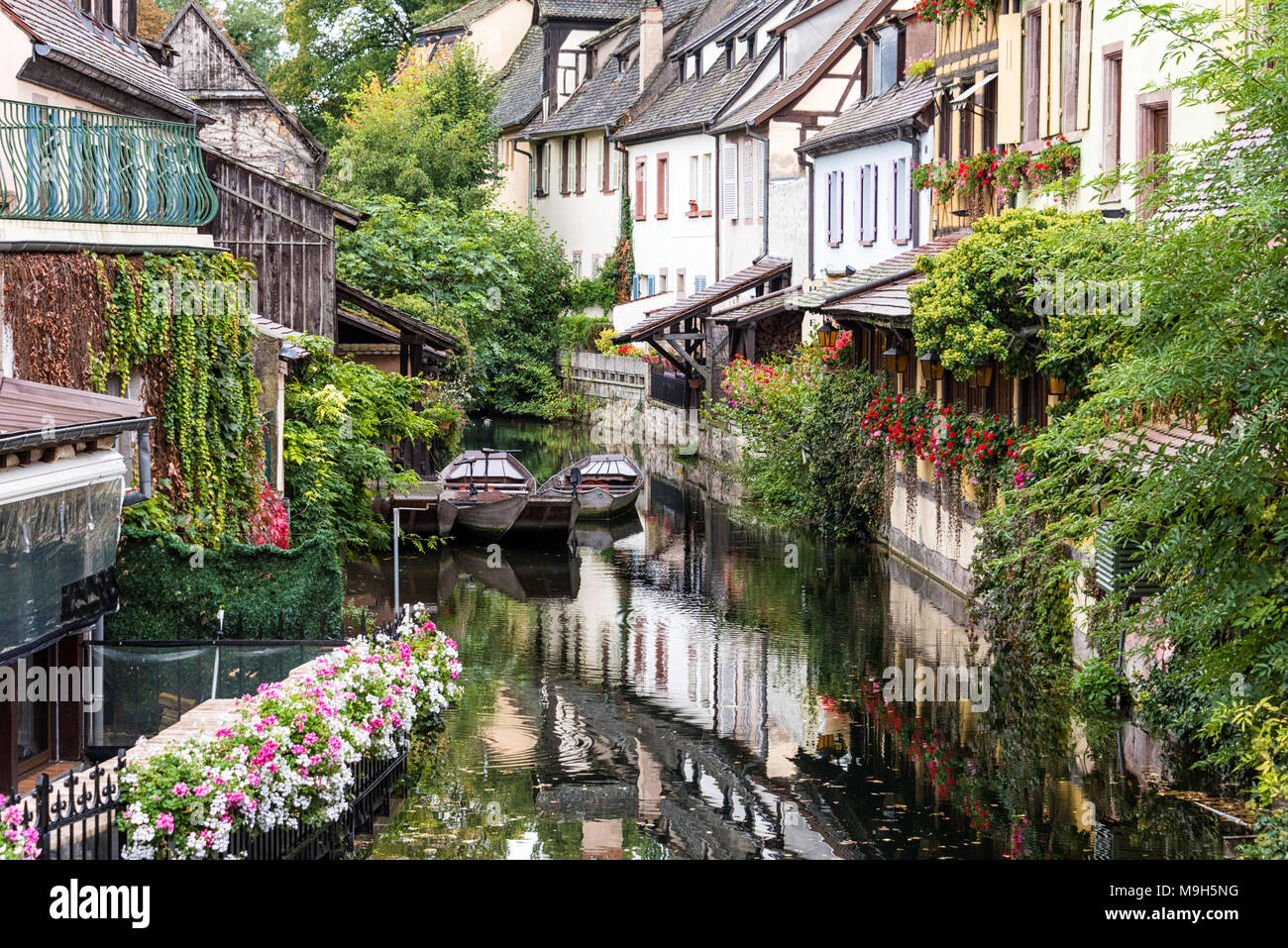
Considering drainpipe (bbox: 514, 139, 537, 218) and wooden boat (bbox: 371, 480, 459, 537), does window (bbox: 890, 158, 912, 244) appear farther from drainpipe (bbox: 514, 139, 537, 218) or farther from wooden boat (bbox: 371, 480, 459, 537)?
drainpipe (bbox: 514, 139, 537, 218)

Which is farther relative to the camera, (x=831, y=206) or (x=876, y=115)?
(x=831, y=206)

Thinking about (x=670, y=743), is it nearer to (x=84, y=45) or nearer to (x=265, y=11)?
(x=84, y=45)

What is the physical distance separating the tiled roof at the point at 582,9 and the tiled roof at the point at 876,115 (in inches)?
916

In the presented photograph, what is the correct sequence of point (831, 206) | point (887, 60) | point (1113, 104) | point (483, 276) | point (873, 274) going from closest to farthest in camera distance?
point (1113, 104) → point (873, 274) → point (887, 60) → point (831, 206) → point (483, 276)

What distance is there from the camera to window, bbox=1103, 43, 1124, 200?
63.7ft

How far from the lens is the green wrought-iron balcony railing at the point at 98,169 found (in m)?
13.7

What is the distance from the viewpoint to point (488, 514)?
95.0 ft

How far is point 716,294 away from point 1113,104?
2093cm

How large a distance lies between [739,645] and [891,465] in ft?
23.4

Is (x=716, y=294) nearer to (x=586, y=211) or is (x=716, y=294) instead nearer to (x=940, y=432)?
(x=586, y=211)

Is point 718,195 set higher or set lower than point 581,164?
lower

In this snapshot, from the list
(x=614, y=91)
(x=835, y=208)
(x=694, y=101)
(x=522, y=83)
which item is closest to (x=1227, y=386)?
(x=835, y=208)
